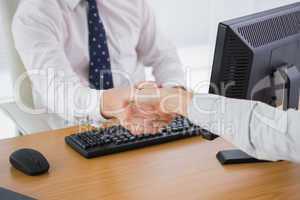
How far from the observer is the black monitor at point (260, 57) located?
1062 millimetres

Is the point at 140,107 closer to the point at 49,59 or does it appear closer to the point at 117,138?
the point at 117,138

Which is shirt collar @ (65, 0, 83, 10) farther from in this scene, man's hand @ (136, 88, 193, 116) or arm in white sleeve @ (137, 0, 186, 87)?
man's hand @ (136, 88, 193, 116)

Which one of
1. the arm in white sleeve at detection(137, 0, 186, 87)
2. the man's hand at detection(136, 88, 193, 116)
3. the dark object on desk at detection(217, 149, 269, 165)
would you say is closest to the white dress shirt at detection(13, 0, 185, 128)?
the arm in white sleeve at detection(137, 0, 186, 87)

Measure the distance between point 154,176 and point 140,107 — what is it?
23cm

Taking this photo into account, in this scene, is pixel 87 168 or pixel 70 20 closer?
pixel 87 168

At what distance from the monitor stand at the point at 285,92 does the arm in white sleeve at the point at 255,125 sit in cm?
17

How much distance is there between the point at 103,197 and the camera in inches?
42.2

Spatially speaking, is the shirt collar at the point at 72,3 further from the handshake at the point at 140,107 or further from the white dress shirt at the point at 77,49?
the handshake at the point at 140,107

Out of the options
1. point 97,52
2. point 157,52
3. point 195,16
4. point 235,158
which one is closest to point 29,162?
point 235,158

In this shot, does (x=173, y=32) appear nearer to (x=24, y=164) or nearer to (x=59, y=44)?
(x=59, y=44)

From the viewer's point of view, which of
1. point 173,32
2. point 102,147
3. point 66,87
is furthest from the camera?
point 173,32

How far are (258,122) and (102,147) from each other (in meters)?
0.44

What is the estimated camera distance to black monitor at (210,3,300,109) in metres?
1.06

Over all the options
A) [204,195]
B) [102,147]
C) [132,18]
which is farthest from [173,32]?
[204,195]
